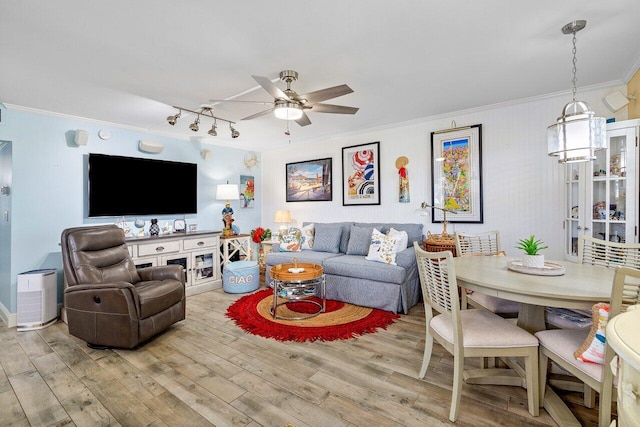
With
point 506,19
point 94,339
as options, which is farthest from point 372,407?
point 506,19

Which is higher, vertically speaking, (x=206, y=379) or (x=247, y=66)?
(x=247, y=66)

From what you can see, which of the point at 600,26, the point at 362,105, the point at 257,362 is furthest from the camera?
the point at 362,105

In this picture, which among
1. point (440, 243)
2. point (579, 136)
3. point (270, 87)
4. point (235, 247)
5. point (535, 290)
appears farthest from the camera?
point (235, 247)

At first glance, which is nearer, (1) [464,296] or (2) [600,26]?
(2) [600,26]

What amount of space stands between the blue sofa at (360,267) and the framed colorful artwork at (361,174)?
1.38ft

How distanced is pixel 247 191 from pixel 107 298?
11.4ft

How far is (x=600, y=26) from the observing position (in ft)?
6.70

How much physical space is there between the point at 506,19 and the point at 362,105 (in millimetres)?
1730

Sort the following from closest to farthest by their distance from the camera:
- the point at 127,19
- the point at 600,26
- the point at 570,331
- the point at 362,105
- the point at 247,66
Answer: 1. the point at 570,331
2. the point at 127,19
3. the point at 600,26
4. the point at 247,66
5. the point at 362,105

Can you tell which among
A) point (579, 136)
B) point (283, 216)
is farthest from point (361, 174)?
point (579, 136)

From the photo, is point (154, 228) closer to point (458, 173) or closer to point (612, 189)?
point (458, 173)

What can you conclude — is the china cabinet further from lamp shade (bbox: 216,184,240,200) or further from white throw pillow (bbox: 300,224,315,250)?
lamp shade (bbox: 216,184,240,200)

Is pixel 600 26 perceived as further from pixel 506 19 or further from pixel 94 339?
pixel 94 339

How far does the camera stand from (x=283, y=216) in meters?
5.45
